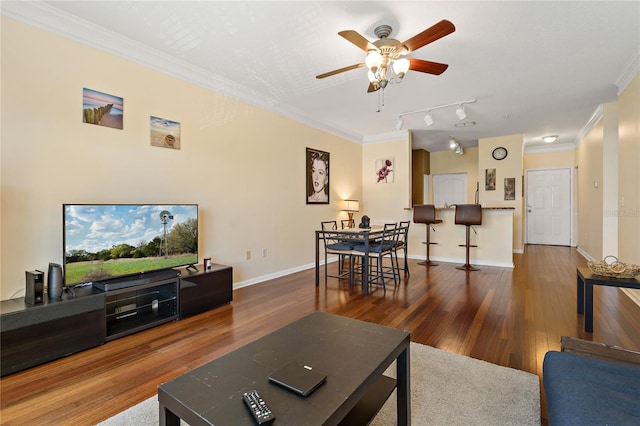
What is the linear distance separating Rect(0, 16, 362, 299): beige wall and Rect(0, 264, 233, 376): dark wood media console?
0.50 m

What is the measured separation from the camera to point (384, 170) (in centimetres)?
645

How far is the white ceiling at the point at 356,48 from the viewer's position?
91.3 inches

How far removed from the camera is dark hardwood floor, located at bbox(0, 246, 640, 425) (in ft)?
5.48

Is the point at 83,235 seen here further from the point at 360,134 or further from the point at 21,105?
the point at 360,134

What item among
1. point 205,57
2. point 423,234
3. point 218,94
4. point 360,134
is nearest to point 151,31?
point 205,57

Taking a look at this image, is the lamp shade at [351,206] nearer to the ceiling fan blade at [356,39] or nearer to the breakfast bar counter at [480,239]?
Answer: the breakfast bar counter at [480,239]

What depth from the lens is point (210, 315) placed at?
2.90 meters

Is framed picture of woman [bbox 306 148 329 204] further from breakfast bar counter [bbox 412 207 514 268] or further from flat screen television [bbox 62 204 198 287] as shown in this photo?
flat screen television [bbox 62 204 198 287]

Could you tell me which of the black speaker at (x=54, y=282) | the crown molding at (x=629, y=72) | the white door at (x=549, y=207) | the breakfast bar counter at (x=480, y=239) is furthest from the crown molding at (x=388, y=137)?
the black speaker at (x=54, y=282)

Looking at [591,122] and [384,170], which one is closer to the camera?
[591,122]

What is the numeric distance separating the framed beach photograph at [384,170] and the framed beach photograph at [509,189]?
258cm

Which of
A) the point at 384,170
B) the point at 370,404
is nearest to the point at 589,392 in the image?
the point at 370,404

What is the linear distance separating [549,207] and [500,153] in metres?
2.70

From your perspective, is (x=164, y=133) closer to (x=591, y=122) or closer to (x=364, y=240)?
(x=364, y=240)
